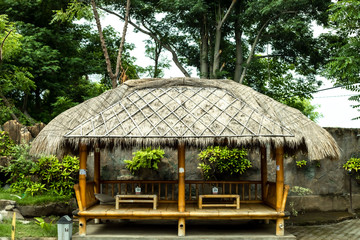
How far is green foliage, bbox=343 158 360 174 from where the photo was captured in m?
10.5

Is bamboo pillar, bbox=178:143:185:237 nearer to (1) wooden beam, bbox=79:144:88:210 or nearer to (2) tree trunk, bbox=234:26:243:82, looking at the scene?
(1) wooden beam, bbox=79:144:88:210

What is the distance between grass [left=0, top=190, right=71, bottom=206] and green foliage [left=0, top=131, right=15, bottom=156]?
4.71 ft

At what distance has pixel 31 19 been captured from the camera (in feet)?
58.4

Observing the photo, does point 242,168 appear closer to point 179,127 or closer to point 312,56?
point 179,127

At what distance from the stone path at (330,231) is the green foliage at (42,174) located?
612 cm

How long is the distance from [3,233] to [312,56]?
1385 centimetres

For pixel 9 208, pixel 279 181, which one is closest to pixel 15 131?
pixel 9 208

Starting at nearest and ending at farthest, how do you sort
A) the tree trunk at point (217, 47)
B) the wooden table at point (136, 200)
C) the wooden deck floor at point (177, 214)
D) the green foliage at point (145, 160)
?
the wooden deck floor at point (177, 214), the wooden table at point (136, 200), the green foliage at point (145, 160), the tree trunk at point (217, 47)

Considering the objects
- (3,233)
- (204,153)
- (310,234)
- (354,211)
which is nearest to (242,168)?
(204,153)

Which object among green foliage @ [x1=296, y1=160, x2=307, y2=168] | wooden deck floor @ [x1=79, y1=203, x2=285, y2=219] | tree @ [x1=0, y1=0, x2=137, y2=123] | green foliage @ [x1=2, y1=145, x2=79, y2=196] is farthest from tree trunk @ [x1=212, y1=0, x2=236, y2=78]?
wooden deck floor @ [x1=79, y1=203, x2=285, y2=219]

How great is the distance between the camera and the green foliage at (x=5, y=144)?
1041 centimetres

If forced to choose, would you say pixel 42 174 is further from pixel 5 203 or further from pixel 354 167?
pixel 354 167

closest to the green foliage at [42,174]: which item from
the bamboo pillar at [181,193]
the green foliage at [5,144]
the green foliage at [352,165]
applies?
the green foliage at [5,144]

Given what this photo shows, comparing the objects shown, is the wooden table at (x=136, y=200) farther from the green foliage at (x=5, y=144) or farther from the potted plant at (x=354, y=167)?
the potted plant at (x=354, y=167)
